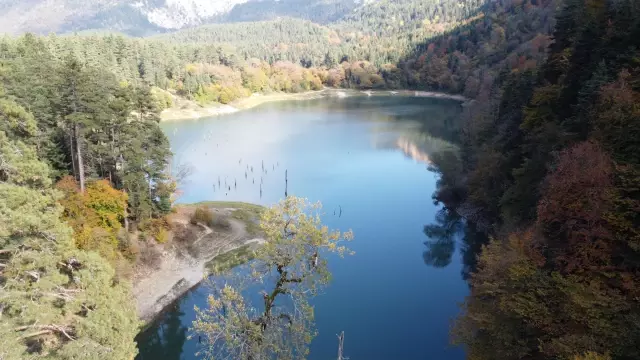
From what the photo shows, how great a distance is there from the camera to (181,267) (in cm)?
3200

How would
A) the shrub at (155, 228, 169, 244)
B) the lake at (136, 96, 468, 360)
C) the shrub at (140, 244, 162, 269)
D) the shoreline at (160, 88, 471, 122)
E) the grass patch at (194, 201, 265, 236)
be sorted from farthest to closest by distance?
the shoreline at (160, 88, 471, 122)
the grass patch at (194, 201, 265, 236)
the shrub at (155, 228, 169, 244)
the shrub at (140, 244, 162, 269)
the lake at (136, 96, 468, 360)

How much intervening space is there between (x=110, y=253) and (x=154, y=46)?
105624 mm

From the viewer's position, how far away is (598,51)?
Answer: 23.9 m

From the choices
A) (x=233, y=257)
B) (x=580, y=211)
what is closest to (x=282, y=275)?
(x=580, y=211)

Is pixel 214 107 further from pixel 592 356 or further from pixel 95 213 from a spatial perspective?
pixel 592 356

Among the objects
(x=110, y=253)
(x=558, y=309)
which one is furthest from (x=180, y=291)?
(x=558, y=309)

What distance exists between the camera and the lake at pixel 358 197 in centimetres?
2527

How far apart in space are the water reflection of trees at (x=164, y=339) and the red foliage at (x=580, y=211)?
20788 mm

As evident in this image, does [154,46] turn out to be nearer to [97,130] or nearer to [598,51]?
[97,130]

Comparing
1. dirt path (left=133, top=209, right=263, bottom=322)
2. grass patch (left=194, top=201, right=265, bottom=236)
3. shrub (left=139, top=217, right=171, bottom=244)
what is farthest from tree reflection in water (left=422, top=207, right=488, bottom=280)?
shrub (left=139, top=217, right=171, bottom=244)

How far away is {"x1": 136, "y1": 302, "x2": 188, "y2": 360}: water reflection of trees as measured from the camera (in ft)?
78.7

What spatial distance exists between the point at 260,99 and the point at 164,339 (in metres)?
111

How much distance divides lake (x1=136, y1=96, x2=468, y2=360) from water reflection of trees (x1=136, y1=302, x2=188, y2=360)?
6 cm

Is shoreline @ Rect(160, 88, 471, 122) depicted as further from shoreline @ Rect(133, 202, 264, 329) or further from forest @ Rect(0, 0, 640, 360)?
forest @ Rect(0, 0, 640, 360)
